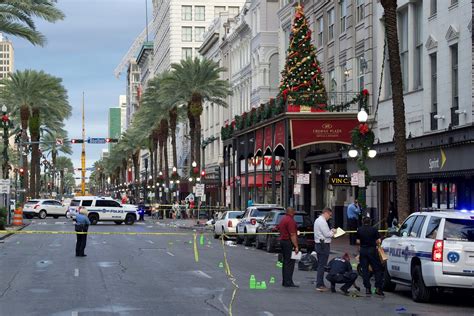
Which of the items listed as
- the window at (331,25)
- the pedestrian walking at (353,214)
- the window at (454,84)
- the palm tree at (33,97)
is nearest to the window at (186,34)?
the palm tree at (33,97)

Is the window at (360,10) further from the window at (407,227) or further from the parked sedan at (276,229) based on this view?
the window at (407,227)

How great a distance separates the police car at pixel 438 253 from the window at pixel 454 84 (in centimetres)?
1405

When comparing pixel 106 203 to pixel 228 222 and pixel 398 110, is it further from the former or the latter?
pixel 398 110

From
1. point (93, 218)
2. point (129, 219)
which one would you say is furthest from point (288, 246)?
point (129, 219)

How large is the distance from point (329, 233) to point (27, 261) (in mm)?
12094

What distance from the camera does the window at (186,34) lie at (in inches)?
4914

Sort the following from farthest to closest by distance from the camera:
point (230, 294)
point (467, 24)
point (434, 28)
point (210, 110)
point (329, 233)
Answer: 1. point (210, 110)
2. point (434, 28)
3. point (467, 24)
4. point (329, 233)
5. point (230, 294)

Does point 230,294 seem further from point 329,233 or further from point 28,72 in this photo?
point 28,72

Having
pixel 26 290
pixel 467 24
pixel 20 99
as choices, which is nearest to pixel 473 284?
pixel 26 290

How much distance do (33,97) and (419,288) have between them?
6635 cm

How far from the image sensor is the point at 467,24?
30.9 m

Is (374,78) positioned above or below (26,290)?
above

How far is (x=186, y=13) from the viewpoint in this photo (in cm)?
12538

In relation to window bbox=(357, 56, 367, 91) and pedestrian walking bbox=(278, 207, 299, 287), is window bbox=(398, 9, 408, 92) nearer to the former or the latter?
window bbox=(357, 56, 367, 91)
